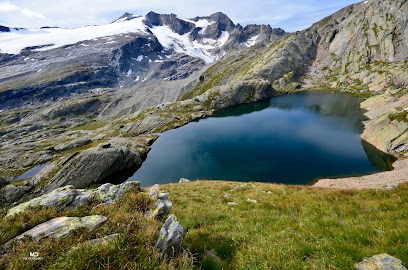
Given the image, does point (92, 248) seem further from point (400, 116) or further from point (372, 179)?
point (400, 116)

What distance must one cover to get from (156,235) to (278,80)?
527 ft

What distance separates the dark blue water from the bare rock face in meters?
7.32

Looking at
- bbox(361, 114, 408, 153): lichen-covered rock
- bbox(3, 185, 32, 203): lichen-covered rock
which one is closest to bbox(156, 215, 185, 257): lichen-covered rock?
bbox(361, 114, 408, 153): lichen-covered rock

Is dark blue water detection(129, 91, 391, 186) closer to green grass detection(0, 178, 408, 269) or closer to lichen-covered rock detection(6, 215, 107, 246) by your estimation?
green grass detection(0, 178, 408, 269)

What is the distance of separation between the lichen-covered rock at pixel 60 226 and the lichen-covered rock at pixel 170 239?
83.3 inches

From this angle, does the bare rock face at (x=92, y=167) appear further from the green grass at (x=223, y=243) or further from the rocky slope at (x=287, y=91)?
the green grass at (x=223, y=243)

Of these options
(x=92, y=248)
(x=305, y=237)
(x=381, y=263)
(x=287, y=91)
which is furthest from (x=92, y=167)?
(x=287, y=91)

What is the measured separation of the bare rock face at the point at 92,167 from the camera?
4856 centimetres

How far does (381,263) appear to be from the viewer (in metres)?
4.55

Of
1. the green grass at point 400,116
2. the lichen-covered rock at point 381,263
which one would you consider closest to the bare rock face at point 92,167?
the lichen-covered rock at point 381,263

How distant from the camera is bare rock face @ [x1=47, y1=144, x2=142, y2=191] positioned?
48562 millimetres

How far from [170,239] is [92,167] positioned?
5477 centimetres

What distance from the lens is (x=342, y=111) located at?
73812mm

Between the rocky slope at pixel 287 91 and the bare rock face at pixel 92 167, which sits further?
the rocky slope at pixel 287 91
